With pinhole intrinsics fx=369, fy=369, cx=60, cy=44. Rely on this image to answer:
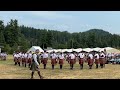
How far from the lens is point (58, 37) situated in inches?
7682
